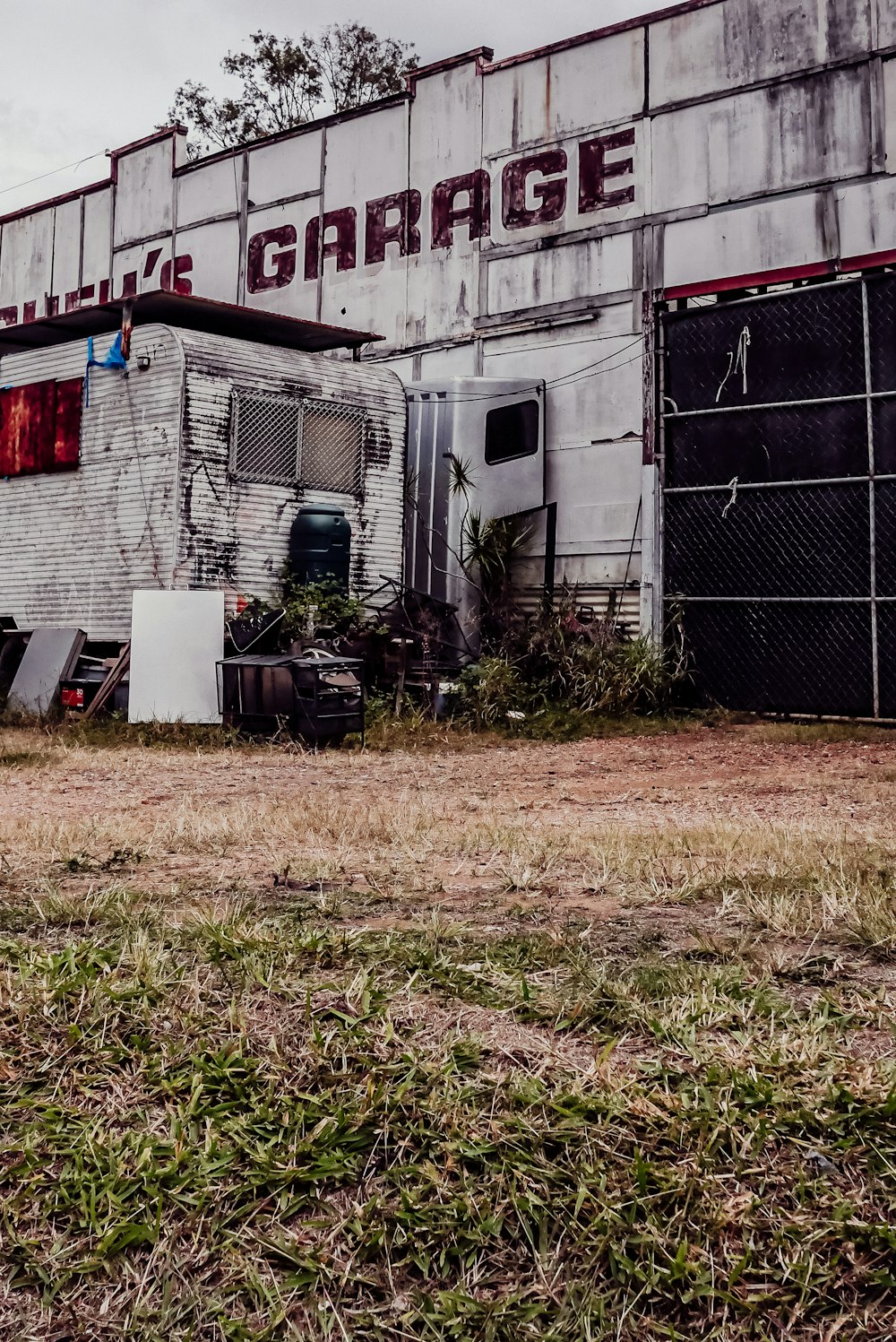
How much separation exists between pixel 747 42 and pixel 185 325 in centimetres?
764

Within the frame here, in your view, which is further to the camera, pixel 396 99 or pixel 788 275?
pixel 396 99

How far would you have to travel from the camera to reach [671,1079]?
2.96 m

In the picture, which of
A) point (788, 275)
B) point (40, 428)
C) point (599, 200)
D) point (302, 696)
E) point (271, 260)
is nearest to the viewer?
point (302, 696)

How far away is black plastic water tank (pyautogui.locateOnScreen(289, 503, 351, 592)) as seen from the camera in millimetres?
14648

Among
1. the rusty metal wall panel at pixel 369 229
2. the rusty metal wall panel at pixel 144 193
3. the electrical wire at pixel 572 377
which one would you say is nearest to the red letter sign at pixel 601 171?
the electrical wire at pixel 572 377

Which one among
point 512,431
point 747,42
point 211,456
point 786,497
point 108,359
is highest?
point 747,42

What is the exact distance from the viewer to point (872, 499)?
1212 centimetres

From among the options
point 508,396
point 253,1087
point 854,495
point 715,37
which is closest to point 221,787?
point 253,1087

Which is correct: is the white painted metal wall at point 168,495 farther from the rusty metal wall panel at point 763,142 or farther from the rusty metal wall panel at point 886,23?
the rusty metal wall panel at point 886,23

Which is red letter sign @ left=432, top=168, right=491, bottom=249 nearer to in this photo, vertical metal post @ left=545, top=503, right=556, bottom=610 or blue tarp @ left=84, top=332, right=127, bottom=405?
vertical metal post @ left=545, top=503, right=556, bottom=610

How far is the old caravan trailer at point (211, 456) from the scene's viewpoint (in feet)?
45.6

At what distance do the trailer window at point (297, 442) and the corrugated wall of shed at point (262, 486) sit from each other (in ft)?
0.32

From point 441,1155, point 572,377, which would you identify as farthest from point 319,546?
point 441,1155

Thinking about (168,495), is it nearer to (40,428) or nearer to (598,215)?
(40,428)
